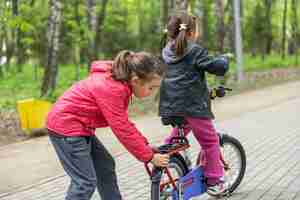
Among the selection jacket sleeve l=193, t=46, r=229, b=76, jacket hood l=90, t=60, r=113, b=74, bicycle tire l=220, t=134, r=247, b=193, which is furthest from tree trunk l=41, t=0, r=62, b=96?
jacket hood l=90, t=60, r=113, b=74

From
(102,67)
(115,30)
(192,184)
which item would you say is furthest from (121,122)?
(115,30)

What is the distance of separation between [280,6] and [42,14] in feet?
95.2

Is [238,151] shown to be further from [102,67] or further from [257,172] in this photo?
[102,67]

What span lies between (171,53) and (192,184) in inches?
45.9

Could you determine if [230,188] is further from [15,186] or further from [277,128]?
[277,128]

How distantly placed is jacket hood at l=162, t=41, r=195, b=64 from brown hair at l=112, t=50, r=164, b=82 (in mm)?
1341

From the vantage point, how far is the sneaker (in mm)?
5707

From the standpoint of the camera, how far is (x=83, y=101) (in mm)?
3975

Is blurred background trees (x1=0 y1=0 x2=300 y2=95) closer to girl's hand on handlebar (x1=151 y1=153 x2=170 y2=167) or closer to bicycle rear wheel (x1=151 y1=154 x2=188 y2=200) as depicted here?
bicycle rear wheel (x1=151 y1=154 x2=188 y2=200)

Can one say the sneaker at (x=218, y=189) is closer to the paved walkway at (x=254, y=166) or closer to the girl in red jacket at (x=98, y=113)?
the paved walkway at (x=254, y=166)

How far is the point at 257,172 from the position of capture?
7.18m

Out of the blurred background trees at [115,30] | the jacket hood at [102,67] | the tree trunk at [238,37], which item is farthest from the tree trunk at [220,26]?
the jacket hood at [102,67]

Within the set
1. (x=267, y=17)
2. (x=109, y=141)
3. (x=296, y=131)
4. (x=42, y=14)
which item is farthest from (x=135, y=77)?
(x=267, y=17)

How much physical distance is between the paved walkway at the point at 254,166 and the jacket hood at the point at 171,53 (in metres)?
1.54
